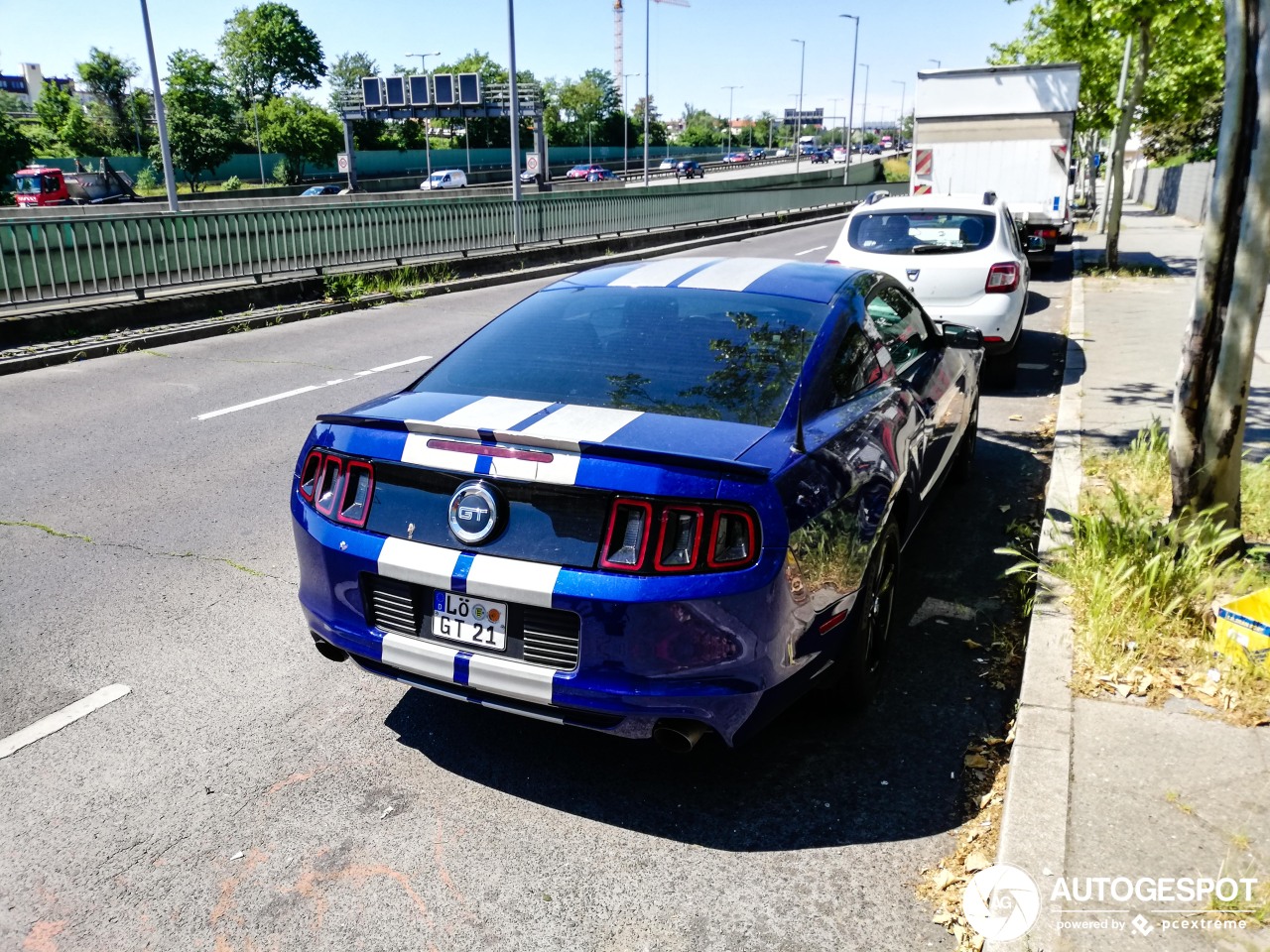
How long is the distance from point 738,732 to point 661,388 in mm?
1223

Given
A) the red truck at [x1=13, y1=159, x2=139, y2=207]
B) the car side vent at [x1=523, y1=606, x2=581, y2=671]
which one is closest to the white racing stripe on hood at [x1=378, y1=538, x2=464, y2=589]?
the car side vent at [x1=523, y1=606, x2=581, y2=671]

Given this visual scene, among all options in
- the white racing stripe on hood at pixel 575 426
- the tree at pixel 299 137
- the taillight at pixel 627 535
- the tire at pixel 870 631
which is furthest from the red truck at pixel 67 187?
the taillight at pixel 627 535

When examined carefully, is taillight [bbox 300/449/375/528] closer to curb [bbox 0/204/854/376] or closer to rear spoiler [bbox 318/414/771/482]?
rear spoiler [bbox 318/414/771/482]

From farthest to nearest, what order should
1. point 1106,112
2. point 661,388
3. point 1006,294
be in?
point 1106,112 → point 1006,294 → point 661,388

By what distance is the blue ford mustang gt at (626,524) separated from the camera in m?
2.89

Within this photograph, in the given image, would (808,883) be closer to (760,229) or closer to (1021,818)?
(1021,818)

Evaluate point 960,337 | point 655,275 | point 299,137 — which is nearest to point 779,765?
point 655,275

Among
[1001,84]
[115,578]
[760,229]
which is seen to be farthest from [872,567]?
[760,229]

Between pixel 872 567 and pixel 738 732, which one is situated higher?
pixel 872 567

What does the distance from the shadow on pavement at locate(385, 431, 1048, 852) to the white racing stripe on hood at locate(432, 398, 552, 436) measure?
47.2 inches

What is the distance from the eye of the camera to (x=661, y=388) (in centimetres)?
357

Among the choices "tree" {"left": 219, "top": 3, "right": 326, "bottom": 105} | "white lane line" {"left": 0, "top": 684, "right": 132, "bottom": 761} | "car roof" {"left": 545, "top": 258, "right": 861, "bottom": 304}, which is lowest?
"white lane line" {"left": 0, "top": 684, "right": 132, "bottom": 761}

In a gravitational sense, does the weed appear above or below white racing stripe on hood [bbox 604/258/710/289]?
below

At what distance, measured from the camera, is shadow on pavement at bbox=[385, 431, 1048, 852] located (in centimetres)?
322
